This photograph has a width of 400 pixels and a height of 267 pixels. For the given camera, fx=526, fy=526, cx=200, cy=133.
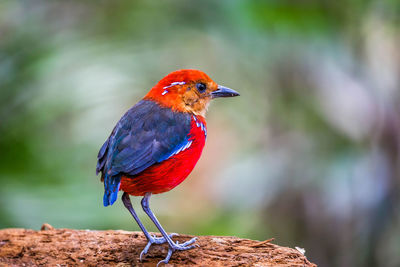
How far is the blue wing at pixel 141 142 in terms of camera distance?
10.9 ft

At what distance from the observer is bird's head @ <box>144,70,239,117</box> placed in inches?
148

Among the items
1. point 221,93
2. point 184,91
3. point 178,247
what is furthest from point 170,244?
point 221,93

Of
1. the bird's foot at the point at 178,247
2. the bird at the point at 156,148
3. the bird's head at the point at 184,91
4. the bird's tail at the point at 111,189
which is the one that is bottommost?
the bird's foot at the point at 178,247

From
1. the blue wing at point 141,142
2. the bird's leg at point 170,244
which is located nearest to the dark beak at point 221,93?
the blue wing at point 141,142

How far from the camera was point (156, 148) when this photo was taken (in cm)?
342

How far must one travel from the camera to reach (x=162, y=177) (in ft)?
11.3

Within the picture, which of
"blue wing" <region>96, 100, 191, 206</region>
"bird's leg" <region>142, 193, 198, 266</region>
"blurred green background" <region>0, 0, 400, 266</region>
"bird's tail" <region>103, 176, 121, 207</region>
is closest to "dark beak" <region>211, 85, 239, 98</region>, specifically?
"blue wing" <region>96, 100, 191, 206</region>

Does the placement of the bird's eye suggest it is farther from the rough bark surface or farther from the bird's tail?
the rough bark surface

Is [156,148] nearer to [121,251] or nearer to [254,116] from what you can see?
[121,251]

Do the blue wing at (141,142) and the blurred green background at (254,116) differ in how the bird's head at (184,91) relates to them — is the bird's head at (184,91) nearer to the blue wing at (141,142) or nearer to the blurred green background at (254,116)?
the blue wing at (141,142)

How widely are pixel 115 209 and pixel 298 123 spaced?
8.93ft

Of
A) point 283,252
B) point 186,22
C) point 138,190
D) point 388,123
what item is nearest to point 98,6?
point 186,22

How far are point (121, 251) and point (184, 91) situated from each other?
1207mm

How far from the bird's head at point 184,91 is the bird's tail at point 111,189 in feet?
2.27
